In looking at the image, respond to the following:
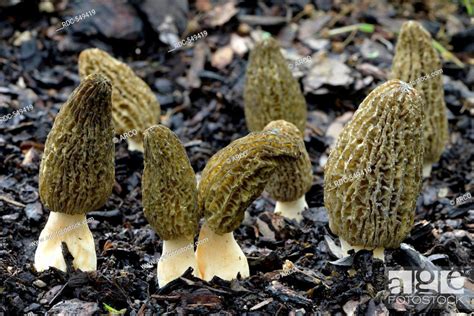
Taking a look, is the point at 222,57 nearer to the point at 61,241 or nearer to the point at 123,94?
the point at 123,94

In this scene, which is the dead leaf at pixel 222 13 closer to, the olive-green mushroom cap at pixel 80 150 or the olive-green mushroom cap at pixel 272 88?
the olive-green mushroom cap at pixel 272 88

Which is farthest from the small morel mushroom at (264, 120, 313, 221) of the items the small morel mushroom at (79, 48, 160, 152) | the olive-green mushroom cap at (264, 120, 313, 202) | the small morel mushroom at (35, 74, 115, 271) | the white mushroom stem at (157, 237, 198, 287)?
the small morel mushroom at (79, 48, 160, 152)

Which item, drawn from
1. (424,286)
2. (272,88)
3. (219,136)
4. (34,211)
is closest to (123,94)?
(219,136)

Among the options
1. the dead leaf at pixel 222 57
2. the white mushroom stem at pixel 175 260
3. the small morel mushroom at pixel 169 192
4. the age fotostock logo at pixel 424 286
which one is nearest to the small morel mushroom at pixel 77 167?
the small morel mushroom at pixel 169 192

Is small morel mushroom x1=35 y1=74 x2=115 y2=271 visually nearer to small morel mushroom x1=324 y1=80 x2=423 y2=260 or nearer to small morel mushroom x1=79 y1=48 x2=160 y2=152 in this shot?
small morel mushroom x1=324 y1=80 x2=423 y2=260

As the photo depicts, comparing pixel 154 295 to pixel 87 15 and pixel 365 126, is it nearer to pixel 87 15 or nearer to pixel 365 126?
pixel 365 126

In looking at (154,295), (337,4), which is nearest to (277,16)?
(337,4)
